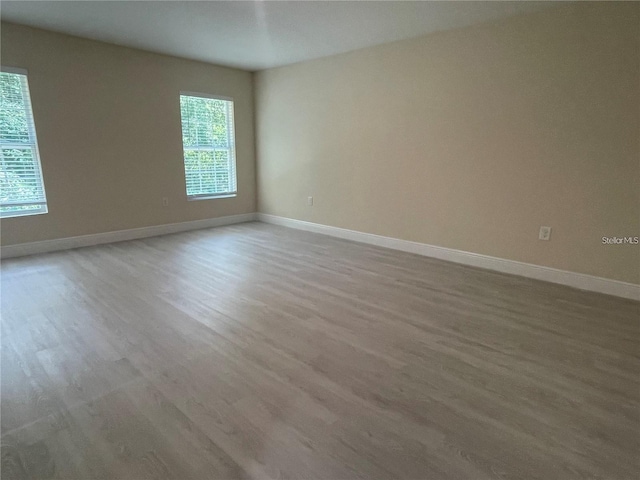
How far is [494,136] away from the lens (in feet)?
11.4

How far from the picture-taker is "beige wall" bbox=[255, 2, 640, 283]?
288cm

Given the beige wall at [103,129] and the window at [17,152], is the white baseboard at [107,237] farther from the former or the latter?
the window at [17,152]

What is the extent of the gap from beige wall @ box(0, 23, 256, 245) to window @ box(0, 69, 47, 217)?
0.07 m

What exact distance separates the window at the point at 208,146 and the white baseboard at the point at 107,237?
0.42 meters

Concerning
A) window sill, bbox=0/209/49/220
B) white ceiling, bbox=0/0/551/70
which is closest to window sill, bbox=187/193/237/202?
window sill, bbox=0/209/49/220

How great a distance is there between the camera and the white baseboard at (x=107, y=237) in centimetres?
399

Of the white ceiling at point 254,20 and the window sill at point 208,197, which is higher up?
the white ceiling at point 254,20

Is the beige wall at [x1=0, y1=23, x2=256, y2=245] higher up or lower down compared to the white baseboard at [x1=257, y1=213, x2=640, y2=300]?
higher up

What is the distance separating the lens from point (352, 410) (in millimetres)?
1660

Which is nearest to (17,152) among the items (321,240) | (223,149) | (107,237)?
(107,237)

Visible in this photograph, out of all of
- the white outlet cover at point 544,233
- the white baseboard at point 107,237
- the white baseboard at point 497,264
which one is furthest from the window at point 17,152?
the white outlet cover at point 544,233

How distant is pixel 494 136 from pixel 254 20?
258 cm

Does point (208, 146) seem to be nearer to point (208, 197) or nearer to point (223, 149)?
point (223, 149)

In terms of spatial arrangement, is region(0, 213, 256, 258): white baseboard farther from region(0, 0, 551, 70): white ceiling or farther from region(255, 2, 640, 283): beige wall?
region(0, 0, 551, 70): white ceiling
